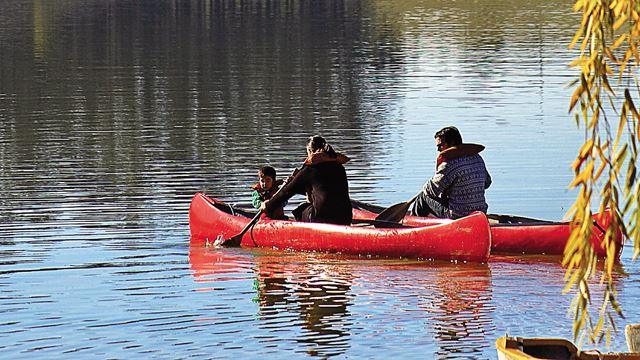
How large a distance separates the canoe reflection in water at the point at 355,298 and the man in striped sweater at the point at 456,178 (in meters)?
1.18

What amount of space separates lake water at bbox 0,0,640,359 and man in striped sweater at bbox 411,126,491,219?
1.12 m

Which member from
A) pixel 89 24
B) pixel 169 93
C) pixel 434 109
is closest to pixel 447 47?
pixel 169 93

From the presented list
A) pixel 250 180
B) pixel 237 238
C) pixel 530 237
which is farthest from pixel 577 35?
pixel 250 180

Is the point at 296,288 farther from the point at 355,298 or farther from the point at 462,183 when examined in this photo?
the point at 462,183

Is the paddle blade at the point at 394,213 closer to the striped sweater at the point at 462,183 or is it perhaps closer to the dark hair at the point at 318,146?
the striped sweater at the point at 462,183

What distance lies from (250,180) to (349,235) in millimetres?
5825

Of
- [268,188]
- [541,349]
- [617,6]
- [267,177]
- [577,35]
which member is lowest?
[268,188]

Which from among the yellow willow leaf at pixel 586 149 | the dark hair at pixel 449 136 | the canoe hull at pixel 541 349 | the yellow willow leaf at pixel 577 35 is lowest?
the canoe hull at pixel 541 349

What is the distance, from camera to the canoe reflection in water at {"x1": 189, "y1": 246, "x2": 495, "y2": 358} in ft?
33.1

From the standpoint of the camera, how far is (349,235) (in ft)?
45.1

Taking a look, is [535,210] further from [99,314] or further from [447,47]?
[447,47]

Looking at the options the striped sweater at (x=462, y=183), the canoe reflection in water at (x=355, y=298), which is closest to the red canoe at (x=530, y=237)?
the striped sweater at (x=462, y=183)

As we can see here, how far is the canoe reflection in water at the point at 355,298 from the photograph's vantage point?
33.1 ft

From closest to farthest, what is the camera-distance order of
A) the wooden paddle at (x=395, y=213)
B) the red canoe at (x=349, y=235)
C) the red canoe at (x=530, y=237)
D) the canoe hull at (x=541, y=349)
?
1. the canoe hull at (x=541, y=349)
2. the red canoe at (x=349, y=235)
3. the red canoe at (x=530, y=237)
4. the wooden paddle at (x=395, y=213)
